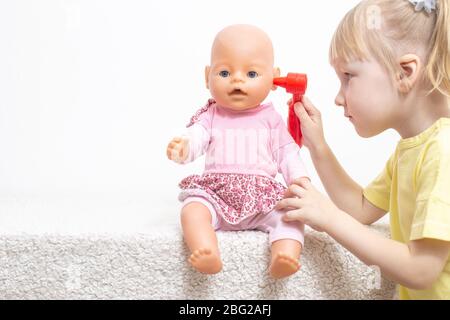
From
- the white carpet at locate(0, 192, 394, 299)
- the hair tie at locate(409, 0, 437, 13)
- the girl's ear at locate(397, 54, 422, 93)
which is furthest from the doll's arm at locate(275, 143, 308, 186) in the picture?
the hair tie at locate(409, 0, 437, 13)

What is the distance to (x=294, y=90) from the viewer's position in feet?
3.86

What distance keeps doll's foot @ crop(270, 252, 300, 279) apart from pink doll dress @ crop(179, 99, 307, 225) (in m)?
0.12

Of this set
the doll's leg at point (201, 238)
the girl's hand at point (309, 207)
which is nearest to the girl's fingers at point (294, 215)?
the girl's hand at point (309, 207)

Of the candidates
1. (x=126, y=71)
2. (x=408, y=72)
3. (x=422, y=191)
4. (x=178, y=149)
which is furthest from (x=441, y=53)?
(x=126, y=71)

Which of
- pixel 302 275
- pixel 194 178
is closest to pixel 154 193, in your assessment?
pixel 194 178

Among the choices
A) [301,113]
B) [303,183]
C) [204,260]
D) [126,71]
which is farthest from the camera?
[126,71]

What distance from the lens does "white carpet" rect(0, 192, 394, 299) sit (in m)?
1.09

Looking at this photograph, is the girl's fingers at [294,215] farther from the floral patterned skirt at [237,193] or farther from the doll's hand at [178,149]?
the doll's hand at [178,149]

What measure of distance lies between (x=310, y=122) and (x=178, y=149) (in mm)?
296

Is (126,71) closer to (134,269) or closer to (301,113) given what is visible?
(301,113)

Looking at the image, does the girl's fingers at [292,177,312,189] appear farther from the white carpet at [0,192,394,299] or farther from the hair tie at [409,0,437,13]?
the hair tie at [409,0,437,13]

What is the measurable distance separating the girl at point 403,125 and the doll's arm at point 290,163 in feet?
0.12
